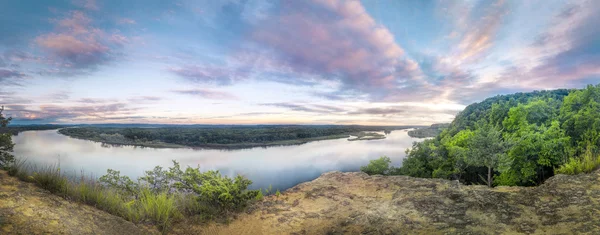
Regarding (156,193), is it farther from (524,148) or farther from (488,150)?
(524,148)

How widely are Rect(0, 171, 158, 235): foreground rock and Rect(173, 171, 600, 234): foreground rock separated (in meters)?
1.53

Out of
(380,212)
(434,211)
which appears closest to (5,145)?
(380,212)

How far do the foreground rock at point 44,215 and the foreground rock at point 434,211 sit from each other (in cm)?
153

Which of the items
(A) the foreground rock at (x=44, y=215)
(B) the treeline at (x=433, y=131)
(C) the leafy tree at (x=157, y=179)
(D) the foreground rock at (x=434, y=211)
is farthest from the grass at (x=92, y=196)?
(B) the treeline at (x=433, y=131)

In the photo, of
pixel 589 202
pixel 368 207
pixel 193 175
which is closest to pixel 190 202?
pixel 193 175

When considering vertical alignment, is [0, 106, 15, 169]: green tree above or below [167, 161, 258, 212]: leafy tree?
above

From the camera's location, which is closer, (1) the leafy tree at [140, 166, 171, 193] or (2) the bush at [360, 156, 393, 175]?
(1) the leafy tree at [140, 166, 171, 193]

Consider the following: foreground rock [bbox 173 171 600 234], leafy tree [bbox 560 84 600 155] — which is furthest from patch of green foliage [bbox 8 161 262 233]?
leafy tree [bbox 560 84 600 155]

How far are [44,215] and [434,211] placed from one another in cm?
698

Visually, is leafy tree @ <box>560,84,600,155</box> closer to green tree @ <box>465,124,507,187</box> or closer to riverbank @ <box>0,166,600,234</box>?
green tree @ <box>465,124,507,187</box>

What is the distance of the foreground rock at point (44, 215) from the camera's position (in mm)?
3129

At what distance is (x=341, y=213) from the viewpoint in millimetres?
6359

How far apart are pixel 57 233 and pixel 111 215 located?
119cm

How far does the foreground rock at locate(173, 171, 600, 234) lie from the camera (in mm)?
4590
